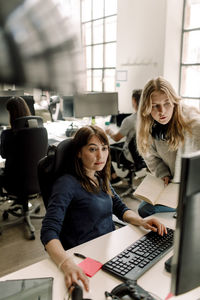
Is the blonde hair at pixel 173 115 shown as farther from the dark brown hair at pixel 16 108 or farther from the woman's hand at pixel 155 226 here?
the dark brown hair at pixel 16 108

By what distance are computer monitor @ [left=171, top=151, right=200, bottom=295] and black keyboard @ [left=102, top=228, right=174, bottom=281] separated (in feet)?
1.07

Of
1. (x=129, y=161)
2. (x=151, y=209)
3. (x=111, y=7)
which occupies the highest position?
(x=111, y=7)

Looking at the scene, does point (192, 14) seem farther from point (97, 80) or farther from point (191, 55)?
point (97, 80)

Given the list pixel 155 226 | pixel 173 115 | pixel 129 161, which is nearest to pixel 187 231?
pixel 155 226

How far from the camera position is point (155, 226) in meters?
1.20

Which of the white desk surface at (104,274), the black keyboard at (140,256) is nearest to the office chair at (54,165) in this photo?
the white desk surface at (104,274)

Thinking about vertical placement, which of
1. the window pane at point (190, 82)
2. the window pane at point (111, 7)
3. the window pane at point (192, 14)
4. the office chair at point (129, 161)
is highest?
the window pane at point (111, 7)

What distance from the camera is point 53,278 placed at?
893 mm

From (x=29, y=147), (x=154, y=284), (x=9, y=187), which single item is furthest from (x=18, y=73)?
(x=9, y=187)

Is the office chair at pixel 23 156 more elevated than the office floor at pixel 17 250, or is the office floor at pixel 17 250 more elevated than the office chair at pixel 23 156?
the office chair at pixel 23 156

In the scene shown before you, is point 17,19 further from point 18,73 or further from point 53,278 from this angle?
point 53,278

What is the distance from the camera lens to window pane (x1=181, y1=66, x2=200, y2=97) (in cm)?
365

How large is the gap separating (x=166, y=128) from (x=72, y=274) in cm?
91

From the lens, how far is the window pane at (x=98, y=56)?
4.95m
